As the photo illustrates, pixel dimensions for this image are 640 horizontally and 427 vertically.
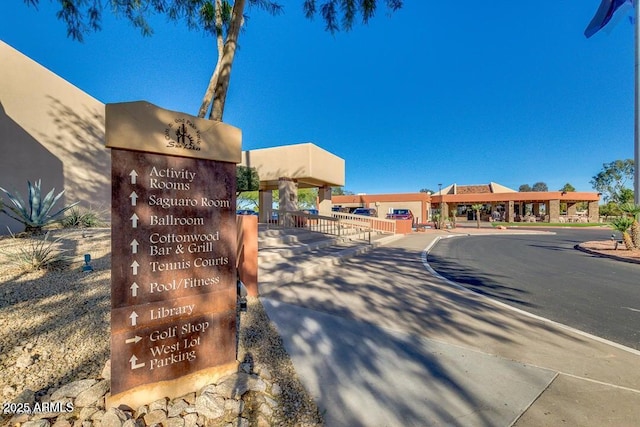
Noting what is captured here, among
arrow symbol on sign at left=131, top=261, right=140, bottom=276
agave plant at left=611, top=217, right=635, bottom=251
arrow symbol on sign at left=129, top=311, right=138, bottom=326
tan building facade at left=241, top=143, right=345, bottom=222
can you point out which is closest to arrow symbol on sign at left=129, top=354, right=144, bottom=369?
arrow symbol on sign at left=129, top=311, right=138, bottom=326

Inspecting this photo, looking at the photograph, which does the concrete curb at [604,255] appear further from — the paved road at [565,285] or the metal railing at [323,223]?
the metal railing at [323,223]

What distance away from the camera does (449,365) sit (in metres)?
3.01

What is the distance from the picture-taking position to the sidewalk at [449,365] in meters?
2.31

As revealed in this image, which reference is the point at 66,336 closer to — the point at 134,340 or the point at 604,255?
the point at 134,340

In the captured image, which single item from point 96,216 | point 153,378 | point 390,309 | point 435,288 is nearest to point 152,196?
point 153,378

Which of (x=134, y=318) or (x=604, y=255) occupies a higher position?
(x=134, y=318)

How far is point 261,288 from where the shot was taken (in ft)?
17.9

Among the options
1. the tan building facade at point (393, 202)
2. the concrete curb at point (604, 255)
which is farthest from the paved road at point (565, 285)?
the tan building facade at point (393, 202)

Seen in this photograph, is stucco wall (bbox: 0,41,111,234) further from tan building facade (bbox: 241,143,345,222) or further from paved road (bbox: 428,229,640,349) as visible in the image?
paved road (bbox: 428,229,640,349)

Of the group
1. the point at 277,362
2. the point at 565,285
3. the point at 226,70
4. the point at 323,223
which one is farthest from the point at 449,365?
the point at 323,223

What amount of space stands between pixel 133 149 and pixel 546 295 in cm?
757

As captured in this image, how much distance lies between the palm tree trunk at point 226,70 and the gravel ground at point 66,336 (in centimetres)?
403

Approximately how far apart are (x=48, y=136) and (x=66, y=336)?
36.0 ft

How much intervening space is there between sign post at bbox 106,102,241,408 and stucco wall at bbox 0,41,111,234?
1082cm
